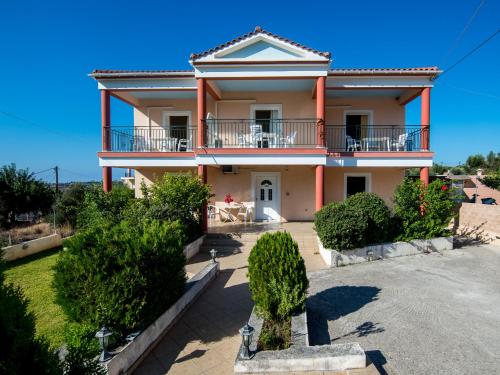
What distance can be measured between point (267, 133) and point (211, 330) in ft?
30.1

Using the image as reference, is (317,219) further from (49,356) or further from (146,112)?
(146,112)

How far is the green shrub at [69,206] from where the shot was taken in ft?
41.9

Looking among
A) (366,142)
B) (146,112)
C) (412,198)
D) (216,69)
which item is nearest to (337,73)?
(366,142)

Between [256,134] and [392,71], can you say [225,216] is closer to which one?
[256,134]

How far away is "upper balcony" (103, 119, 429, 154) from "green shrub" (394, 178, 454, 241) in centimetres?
359

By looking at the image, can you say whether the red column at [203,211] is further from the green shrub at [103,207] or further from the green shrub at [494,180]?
the green shrub at [494,180]

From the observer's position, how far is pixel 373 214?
26.7 ft

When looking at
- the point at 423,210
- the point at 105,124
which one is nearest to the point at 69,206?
the point at 105,124

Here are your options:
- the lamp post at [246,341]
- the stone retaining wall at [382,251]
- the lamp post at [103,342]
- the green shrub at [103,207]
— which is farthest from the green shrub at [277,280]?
the green shrub at [103,207]

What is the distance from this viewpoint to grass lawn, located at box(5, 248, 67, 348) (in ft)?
15.1

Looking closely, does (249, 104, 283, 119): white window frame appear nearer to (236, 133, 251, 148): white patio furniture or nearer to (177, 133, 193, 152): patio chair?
(236, 133, 251, 148): white patio furniture

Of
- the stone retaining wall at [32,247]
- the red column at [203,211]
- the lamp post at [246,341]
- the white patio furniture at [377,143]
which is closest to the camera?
the lamp post at [246,341]

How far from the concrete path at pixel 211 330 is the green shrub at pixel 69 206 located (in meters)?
7.92

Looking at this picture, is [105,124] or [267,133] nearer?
[105,124]
